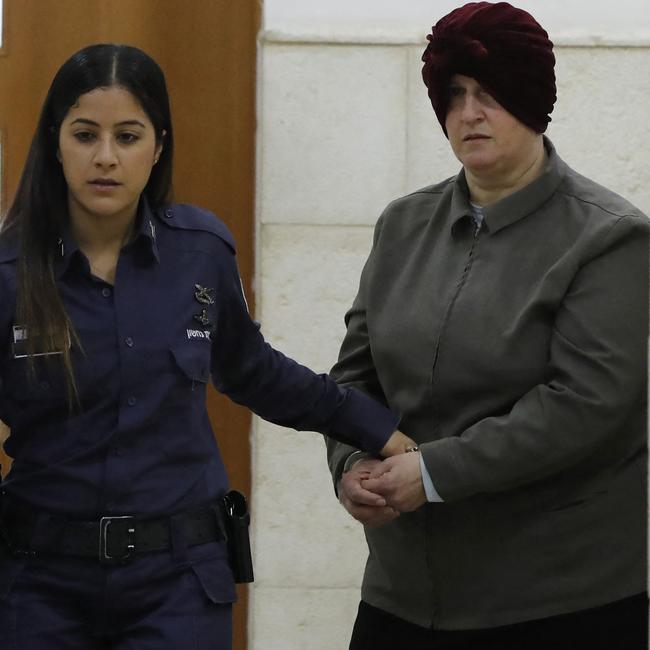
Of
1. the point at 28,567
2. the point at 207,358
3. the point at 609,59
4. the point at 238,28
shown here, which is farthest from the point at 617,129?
the point at 28,567

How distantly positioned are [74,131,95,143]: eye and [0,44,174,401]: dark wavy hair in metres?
0.04

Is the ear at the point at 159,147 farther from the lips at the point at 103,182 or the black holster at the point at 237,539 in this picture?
the black holster at the point at 237,539

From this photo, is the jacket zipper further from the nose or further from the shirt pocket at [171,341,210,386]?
the nose

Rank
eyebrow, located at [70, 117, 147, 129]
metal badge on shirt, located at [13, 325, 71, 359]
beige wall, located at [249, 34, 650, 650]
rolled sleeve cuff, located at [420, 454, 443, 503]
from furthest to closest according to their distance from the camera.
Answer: beige wall, located at [249, 34, 650, 650] → rolled sleeve cuff, located at [420, 454, 443, 503] → eyebrow, located at [70, 117, 147, 129] → metal badge on shirt, located at [13, 325, 71, 359]

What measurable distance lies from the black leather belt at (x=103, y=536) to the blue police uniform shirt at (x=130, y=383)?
23 mm

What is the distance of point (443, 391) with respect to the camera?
9.26 ft

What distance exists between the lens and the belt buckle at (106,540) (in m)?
2.46

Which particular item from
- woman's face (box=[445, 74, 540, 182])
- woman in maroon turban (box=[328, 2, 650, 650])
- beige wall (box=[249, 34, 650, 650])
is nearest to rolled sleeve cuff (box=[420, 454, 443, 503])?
woman in maroon turban (box=[328, 2, 650, 650])

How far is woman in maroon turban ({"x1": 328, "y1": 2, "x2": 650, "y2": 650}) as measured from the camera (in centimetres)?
271

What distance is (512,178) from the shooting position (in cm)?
287

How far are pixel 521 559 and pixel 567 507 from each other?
0.42 feet

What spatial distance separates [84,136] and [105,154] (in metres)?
0.07

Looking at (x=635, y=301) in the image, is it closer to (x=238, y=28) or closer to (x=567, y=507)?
(x=567, y=507)

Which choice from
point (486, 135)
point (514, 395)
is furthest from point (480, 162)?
point (514, 395)
